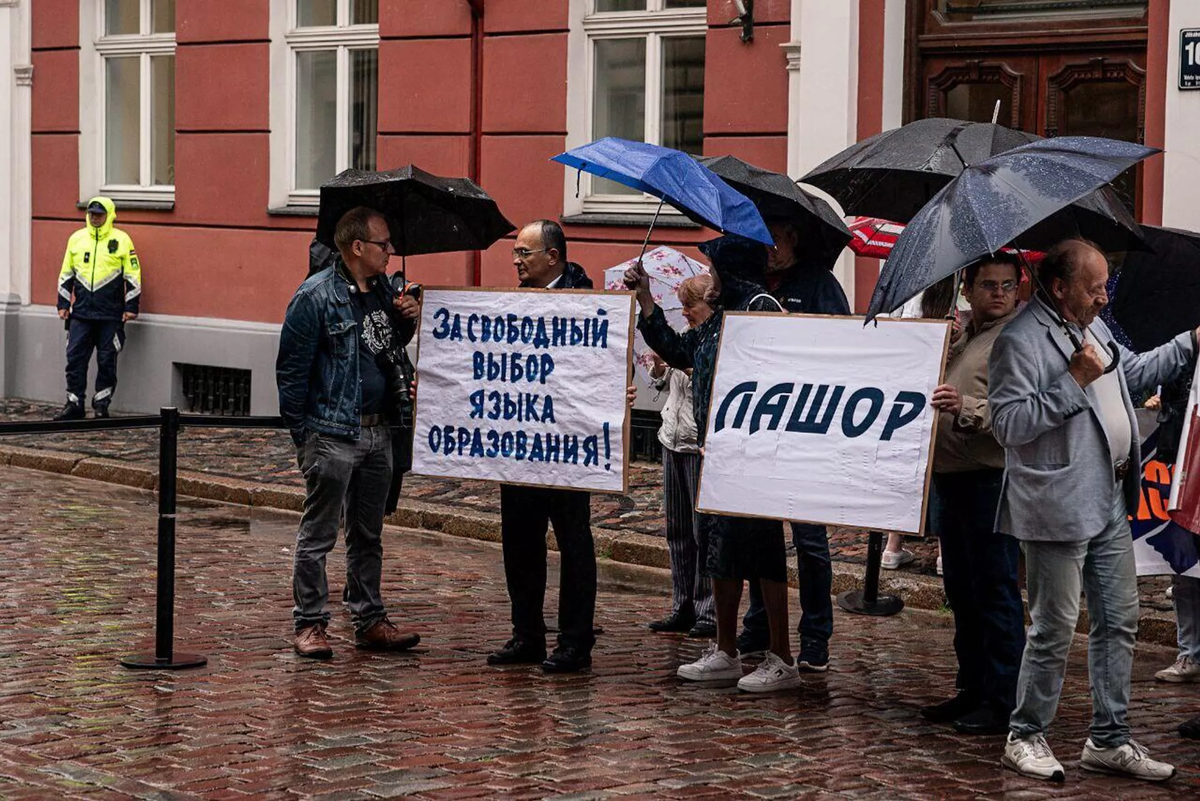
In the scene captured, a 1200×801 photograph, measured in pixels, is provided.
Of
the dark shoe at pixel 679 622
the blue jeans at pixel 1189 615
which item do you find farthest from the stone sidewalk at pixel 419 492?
the dark shoe at pixel 679 622

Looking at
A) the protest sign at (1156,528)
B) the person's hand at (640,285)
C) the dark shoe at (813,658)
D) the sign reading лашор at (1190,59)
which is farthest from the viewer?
the sign reading лашор at (1190,59)

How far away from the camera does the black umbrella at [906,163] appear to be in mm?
7371

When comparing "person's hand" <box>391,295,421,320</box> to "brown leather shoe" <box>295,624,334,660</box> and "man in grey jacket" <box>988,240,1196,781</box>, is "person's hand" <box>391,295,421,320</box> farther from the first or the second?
"man in grey jacket" <box>988,240,1196,781</box>

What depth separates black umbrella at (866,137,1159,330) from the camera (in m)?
5.92

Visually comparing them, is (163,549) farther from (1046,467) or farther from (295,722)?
(1046,467)

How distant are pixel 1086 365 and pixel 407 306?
3.13m

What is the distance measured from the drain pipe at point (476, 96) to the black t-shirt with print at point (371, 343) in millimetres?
7543

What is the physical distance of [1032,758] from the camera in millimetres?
6191

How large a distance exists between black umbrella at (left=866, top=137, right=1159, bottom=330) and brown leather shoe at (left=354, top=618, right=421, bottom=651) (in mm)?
2897

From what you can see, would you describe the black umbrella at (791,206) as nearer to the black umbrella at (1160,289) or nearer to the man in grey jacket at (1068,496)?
the black umbrella at (1160,289)

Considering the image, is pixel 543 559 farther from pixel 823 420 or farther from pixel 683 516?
pixel 823 420

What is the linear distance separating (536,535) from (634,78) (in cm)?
785

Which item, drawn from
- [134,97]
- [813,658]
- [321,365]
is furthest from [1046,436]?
[134,97]

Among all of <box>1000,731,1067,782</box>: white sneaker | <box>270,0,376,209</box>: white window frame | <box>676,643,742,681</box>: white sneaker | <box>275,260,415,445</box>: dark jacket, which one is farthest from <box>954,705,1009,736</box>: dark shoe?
<box>270,0,376,209</box>: white window frame
